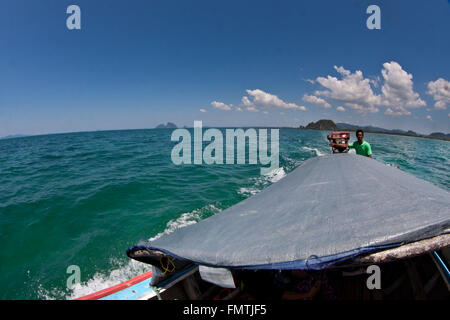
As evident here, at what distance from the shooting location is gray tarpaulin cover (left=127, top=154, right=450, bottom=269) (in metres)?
1.43

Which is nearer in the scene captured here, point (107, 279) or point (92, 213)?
point (107, 279)

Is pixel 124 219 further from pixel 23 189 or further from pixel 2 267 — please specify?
pixel 23 189

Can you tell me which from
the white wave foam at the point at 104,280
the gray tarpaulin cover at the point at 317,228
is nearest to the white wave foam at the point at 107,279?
the white wave foam at the point at 104,280

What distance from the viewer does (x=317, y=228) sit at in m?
1.75

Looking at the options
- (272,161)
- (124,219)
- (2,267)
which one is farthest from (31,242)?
(272,161)

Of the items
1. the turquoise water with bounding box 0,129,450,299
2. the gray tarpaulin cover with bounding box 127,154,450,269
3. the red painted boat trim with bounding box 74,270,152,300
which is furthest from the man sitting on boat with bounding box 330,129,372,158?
the red painted boat trim with bounding box 74,270,152,300

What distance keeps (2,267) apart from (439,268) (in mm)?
9945

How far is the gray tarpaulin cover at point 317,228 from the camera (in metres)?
1.43

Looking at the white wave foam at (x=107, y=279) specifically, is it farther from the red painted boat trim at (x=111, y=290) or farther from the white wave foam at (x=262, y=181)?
the white wave foam at (x=262, y=181)

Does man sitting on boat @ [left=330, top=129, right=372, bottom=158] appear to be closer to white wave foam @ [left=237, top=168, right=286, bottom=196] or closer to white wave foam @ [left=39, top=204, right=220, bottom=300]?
white wave foam @ [left=237, top=168, right=286, bottom=196]

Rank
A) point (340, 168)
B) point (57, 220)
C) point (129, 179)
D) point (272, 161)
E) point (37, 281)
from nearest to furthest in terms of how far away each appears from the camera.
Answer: point (340, 168), point (37, 281), point (57, 220), point (129, 179), point (272, 161)

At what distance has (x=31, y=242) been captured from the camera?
6008mm

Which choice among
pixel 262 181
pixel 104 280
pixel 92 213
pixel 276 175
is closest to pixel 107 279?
pixel 104 280

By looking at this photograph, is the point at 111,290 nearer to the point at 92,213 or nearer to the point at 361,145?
the point at 92,213
